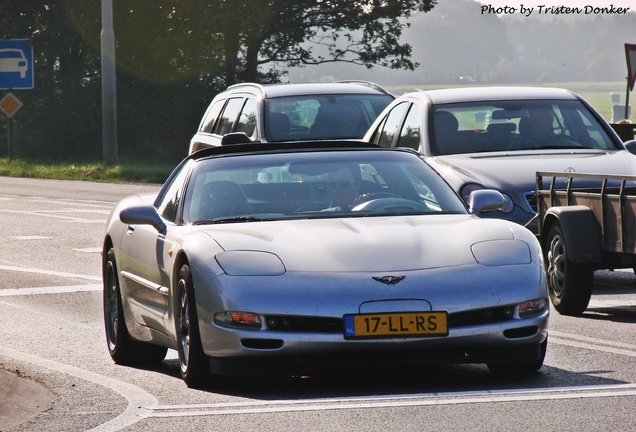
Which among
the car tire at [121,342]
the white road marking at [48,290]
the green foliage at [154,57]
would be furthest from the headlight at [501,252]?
the green foliage at [154,57]

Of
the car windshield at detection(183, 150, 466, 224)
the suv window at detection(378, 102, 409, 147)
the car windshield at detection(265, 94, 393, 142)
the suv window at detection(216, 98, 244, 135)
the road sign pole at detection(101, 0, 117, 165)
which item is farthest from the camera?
the road sign pole at detection(101, 0, 117, 165)

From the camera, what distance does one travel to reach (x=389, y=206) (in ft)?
28.1

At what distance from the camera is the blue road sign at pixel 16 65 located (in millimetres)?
42938

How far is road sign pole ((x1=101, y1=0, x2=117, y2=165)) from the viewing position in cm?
3425

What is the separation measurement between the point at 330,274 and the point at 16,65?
123ft

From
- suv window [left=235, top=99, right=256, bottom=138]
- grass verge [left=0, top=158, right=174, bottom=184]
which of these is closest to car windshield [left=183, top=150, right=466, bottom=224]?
suv window [left=235, top=99, right=256, bottom=138]

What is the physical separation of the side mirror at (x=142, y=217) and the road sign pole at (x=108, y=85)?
85.3 ft

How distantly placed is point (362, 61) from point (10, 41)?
11265 millimetres

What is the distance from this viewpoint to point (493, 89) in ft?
49.8

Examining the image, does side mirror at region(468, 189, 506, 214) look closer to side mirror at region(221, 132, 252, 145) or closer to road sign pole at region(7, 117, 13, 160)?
side mirror at region(221, 132, 252, 145)

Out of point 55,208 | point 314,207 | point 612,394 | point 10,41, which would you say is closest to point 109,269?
point 314,207

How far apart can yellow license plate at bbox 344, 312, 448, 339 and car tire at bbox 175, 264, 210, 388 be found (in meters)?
0.84

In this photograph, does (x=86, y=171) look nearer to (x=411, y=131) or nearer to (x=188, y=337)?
(x=411, y=131)

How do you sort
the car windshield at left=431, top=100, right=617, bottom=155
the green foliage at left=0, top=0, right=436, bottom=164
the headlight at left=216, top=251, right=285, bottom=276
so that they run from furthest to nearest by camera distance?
1. the green foliage at left=0, top=0, right=436, bottom=164
2. the car windshield at left=431, top=100, right=617, bottom=155
3. the headlight at left=216, top=251, right=285, bottom=276
